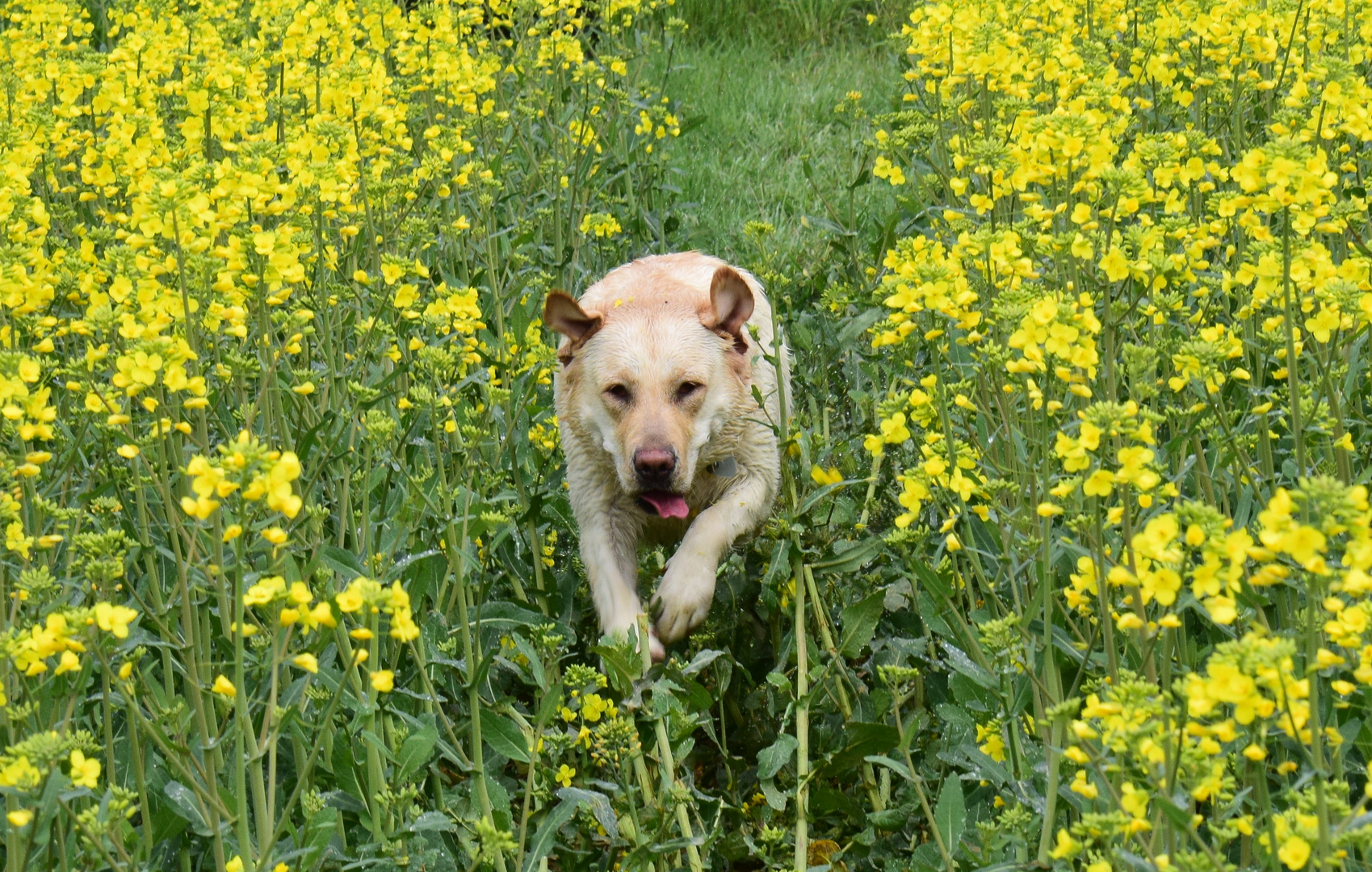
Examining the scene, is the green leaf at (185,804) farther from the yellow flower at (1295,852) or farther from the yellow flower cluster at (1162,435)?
the yellow flower at (1295,852)

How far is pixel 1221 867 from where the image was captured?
2.01m

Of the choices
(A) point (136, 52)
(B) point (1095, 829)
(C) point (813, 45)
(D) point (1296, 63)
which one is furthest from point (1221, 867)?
(C) point (813, 45)

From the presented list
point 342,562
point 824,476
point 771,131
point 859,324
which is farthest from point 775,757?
point 771,131

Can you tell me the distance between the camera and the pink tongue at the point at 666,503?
4.66 metres

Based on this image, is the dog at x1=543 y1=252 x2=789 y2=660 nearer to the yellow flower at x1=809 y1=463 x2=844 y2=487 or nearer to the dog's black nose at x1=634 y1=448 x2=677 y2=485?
the dog's black nose at x1=634 y1=448 x2=677 y2=485

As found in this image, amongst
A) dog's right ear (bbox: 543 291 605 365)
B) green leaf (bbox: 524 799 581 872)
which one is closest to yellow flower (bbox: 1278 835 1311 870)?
green leaf (bbox: 524 799 581 872)

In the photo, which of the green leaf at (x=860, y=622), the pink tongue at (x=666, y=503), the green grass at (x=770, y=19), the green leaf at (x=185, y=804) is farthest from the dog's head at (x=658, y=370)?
the green grass at (x=770, y=19)

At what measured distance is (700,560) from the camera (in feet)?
14.5

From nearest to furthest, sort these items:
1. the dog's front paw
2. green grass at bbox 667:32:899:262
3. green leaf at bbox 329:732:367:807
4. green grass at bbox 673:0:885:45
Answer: green leaf at bbox 329:732:367:807 < the dog's front paw < green grass at bbox 667:32:899:262 < green grass at bbox 673:0:885:45

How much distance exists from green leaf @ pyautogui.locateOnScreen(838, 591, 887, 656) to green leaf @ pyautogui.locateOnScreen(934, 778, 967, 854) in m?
0.83

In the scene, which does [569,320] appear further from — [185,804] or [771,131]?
[771,131]

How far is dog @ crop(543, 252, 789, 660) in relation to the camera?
464cm

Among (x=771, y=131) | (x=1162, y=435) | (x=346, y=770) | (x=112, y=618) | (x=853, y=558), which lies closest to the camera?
(x=112, y=618)

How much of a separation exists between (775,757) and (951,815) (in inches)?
22.9
